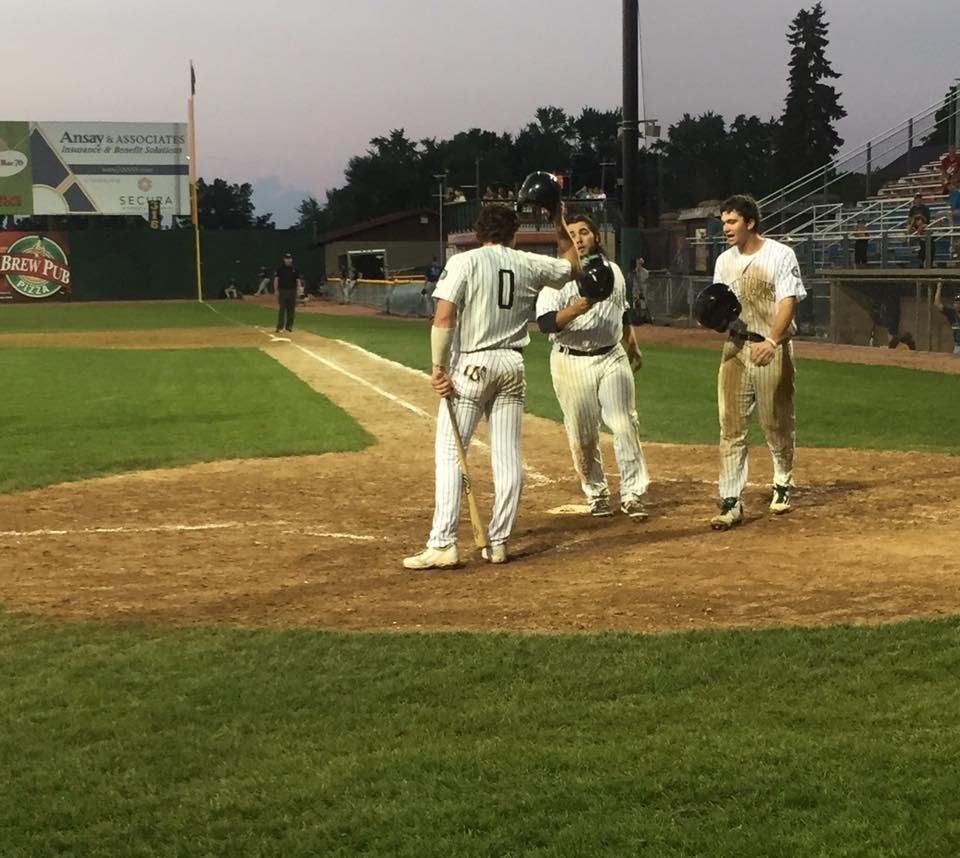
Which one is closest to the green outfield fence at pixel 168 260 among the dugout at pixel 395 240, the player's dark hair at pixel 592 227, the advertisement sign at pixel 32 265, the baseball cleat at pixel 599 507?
the advertisement sign at pixel 32 265

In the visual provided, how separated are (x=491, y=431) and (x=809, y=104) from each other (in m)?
96.3

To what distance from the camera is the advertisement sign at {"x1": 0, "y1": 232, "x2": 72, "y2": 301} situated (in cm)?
6069

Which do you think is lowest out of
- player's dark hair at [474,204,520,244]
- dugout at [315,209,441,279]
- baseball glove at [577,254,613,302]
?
baseball glove at [577,254,613,302]

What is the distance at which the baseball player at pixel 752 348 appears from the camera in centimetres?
772

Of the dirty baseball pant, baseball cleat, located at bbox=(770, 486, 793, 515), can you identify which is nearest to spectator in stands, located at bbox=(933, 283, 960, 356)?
the dirty baseball pant

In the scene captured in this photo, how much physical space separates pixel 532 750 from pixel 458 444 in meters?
2.99

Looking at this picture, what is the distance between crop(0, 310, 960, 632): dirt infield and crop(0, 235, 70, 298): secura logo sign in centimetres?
5396

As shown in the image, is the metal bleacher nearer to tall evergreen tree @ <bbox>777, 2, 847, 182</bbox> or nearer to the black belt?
the black belt

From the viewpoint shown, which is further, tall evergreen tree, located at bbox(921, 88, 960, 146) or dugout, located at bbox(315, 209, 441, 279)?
dugout, located at bbox(315, 209, 441, 279)

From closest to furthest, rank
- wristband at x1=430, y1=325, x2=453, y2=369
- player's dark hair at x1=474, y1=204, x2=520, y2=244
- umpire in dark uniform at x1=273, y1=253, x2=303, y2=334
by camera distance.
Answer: wristband at x1=430, y1=325, x2=453, y2=369 → player's dark hair at x1=474, y1=204, x2=520, y2=244 → umpire in dark uniform at x1=273, y1=253, x2=303, y2=334

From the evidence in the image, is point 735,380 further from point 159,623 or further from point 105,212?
point 105,212

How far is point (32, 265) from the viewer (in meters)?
61.1

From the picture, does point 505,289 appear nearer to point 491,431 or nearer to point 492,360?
point 492,360

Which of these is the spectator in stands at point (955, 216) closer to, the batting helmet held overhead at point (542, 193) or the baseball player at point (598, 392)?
the baseball player at point (598, 392)
